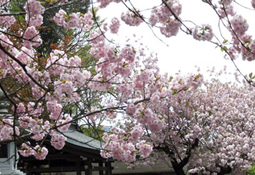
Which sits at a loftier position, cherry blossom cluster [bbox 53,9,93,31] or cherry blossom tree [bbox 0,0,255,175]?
cherry blossom cluster [bbox 53,9,93,31]

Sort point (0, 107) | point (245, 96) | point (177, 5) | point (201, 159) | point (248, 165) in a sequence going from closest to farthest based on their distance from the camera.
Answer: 1. point (177, 5)
2. point (0, 107)
3. point (248, 165)
4. point (201, 159)
5. point (245, 96)

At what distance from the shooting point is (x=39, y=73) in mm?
3684

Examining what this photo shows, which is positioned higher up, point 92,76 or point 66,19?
point 66,19

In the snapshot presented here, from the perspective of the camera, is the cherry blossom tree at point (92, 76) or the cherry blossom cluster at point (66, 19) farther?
the cherry blossom cluster at point (66, 19)

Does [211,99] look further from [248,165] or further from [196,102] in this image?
[248,165]

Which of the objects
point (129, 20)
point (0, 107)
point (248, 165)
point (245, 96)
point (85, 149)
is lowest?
point (248, 165)

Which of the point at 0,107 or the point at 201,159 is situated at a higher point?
the point at 0,107

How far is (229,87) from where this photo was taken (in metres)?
14.5

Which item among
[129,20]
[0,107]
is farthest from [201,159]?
[129,20]

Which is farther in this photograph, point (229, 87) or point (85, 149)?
point (229, 87)

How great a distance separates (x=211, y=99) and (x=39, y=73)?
1004cm

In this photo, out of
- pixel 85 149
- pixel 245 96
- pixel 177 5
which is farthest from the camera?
pixel 245 96

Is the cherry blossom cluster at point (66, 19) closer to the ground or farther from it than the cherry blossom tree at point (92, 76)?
farther from it

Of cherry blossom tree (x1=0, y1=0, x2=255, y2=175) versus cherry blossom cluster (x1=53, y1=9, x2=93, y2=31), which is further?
cherry blossom cluster (x1=53, y1=9, x2=93, y2=31)
